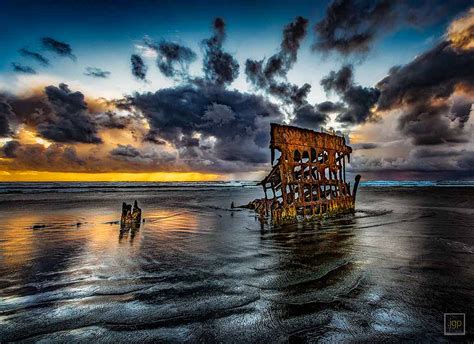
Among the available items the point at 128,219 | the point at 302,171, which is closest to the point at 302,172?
the point at 302,171

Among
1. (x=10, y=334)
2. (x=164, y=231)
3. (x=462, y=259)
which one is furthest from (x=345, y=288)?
(x=164, y=231)

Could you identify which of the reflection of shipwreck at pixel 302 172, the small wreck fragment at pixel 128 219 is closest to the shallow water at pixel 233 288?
the small wreck fragment at pixel 128 219

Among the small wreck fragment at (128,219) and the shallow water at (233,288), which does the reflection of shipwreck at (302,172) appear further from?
the small wreck fragment at (128,219)

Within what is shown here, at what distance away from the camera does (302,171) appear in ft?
48.1

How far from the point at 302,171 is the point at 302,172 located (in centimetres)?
6

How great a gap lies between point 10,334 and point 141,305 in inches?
73.9

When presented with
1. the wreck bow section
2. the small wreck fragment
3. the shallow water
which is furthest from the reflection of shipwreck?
the small wreck fragment

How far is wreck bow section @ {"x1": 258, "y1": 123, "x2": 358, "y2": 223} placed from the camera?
13.7m

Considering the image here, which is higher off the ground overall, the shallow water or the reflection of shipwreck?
the reflection of shipwreck

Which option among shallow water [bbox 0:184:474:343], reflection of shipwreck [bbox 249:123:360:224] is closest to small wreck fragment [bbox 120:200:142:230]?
shallow water [bbox 0:184:474:343]

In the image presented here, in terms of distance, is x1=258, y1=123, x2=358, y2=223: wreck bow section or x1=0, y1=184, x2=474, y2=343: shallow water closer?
x1=0, y1=184, x2=474, y2=343: shallow water

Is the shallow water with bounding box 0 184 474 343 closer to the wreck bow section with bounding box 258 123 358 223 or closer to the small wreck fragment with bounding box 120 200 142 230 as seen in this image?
the small wreck fragment with bounding box 120 200 142 230

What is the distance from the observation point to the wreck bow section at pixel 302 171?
13664 millimetres

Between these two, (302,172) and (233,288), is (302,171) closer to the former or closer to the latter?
(302,172)
